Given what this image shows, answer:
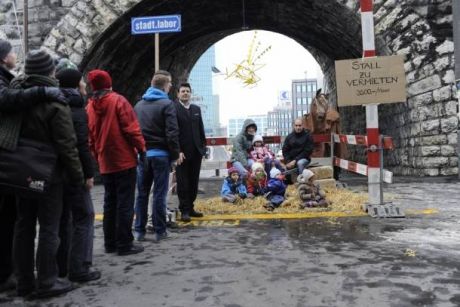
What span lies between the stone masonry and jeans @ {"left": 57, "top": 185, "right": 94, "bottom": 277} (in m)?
7.12

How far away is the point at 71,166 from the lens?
11.7 feet

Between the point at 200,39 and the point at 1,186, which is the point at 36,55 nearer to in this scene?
the point at 1,186

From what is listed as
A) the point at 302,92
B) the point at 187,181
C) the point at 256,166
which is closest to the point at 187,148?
the point at 187,181

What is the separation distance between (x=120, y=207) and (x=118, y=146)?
0.56 meters

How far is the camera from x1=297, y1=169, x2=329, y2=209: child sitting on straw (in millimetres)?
6863

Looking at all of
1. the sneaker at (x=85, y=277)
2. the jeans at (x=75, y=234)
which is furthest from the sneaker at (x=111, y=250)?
the sneaker at (x=85, y=277)

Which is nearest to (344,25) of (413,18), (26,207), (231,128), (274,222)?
(413,18)

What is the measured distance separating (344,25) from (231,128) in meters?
176

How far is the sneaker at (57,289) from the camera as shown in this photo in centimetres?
350

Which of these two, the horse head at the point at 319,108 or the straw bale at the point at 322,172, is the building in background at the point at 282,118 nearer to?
the horse head at the point at 319,108

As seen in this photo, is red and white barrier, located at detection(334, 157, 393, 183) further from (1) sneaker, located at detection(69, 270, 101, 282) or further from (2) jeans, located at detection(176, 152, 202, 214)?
(1) sneaker, located at detection(69, 270, 101, 282)

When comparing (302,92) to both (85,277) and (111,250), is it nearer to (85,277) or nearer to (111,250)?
(111,250)

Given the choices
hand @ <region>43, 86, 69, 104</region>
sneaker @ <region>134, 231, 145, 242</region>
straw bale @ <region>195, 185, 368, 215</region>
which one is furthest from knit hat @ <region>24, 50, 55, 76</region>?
straw bale @ <region>195, 185, 368, 215</region>

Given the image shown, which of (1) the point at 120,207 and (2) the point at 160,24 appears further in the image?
(2) the point at 160,24
